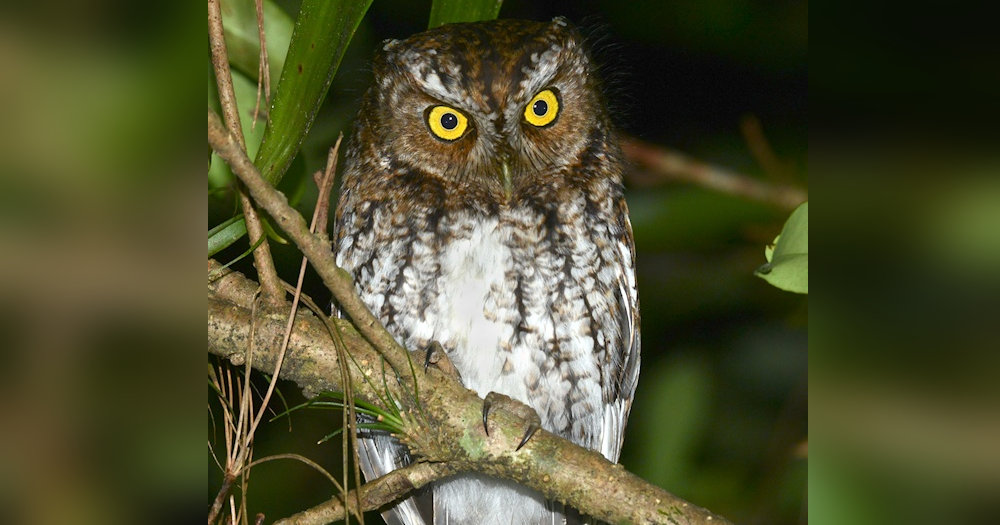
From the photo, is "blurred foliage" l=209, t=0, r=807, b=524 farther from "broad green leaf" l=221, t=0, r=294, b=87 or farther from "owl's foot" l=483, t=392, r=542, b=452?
"owl's foot" l=483, t=392, r=542, b=452

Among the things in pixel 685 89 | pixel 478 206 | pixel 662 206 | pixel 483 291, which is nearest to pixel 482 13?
pixel 478 206

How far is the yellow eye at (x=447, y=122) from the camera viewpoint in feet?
7.07

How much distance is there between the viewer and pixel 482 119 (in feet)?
6.91

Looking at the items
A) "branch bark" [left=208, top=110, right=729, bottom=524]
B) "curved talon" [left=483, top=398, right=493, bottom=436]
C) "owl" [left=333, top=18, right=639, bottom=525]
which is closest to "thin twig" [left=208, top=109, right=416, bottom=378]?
"branch bark" [left=208, top=110, right=729, bottom=524]

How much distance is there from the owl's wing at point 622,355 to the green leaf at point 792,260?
106 centimetres

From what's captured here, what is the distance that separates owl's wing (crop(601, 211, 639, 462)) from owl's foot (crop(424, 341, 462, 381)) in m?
0.54

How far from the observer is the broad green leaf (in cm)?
201

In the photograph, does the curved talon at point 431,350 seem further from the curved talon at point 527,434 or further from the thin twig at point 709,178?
the thin twig at point 709,178

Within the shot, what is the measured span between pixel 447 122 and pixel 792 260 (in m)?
1.13

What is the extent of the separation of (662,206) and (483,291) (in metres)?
0.93
